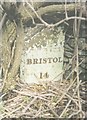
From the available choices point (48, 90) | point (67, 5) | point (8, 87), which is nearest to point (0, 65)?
point (8, 87)

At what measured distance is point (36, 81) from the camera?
Answer: 226 cm

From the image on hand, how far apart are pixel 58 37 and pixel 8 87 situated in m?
0.32

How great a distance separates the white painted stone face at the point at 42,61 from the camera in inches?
88.4

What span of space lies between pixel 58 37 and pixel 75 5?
162 millimetres

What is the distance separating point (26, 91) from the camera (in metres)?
2.27

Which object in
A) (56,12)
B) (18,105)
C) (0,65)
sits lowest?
(18,105)

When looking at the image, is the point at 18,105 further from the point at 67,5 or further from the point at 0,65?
the point at 67,5

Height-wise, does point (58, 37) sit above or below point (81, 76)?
above

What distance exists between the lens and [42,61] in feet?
7.38

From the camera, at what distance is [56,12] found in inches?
87.2

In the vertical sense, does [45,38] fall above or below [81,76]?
above

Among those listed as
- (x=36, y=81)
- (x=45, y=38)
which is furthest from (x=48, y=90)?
(x=45, y=38)

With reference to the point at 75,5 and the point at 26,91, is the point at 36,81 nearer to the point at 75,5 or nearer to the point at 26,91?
the point at 26,91

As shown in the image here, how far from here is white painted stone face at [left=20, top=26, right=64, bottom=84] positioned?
225 centimetres
